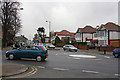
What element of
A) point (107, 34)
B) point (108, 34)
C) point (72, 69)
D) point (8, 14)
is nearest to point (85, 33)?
point (107, 34)

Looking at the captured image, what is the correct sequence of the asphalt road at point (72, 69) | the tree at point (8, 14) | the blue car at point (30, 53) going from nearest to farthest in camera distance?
the asphalt road at point (72, 69) < the blue car at point (30, 53) < the tree at point (8, 14)

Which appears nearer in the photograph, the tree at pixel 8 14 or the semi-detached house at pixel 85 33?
the tree at pixel 8 14

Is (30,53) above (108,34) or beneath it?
beneath

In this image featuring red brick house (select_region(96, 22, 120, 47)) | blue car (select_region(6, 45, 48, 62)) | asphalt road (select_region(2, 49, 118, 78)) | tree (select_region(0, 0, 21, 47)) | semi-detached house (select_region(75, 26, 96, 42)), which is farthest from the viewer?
semi-detached house (select_region(75, 26, 96, 42))

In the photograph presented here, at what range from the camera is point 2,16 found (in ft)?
132

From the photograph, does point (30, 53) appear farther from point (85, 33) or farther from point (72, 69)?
point (85, 33)

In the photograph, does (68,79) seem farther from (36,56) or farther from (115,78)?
(36,56)

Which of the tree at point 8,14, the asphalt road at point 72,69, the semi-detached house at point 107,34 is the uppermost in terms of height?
the tree at point 8,14

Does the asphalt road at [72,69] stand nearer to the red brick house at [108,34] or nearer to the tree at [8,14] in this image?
the tree at [8,14]

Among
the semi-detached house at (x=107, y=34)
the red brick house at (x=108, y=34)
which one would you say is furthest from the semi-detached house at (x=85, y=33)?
the red brick house at (x=108, y=34)

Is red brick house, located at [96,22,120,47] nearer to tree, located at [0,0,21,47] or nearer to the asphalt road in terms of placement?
tree, located at [0,0,21,47]

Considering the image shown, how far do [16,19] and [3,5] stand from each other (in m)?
5.05

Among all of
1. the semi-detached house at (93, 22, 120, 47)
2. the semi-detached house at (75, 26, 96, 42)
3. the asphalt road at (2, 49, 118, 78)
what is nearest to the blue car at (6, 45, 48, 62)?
the asphalt road at (2, 49, 118, 78)

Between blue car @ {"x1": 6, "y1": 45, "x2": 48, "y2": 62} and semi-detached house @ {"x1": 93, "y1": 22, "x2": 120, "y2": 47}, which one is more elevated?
semi-detached house @ {"x1": 93, "y1": 22, "x2": 120, "y2": 47}
